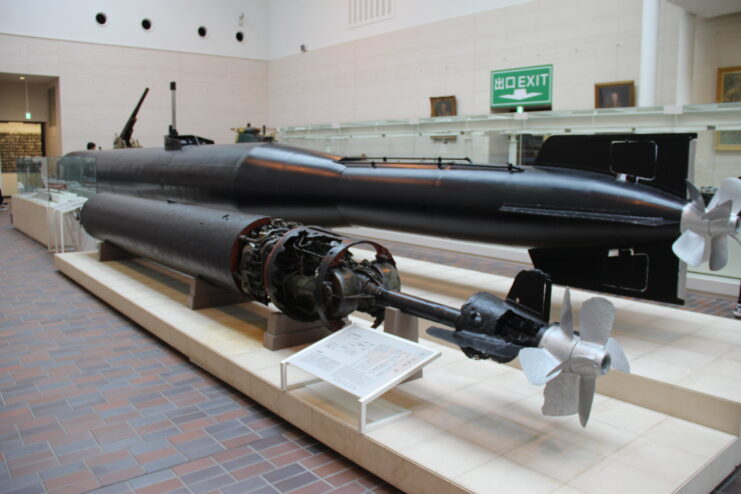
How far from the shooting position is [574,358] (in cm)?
263

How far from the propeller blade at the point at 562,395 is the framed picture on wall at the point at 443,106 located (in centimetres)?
1197

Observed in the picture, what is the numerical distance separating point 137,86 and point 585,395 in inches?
761

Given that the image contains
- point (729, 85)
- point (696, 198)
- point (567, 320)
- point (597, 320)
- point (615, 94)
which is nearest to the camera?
point (597, 320)

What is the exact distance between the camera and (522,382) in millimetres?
3881

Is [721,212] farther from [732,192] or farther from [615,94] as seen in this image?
[615,94]

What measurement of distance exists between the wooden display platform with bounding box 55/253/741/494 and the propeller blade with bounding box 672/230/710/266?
70cm

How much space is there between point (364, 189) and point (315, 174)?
0.78 meters

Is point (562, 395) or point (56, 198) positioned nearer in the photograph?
point (562, 395)

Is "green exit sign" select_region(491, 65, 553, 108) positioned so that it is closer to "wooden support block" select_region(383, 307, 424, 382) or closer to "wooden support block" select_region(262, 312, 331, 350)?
"wooden support block" select_region(262, 312, 331, 350)

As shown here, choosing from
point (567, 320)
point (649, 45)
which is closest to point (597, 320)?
point (567, 320)

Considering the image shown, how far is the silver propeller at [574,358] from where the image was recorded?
257 cm

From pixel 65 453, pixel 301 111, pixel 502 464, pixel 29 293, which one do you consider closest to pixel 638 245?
pixel 502 464

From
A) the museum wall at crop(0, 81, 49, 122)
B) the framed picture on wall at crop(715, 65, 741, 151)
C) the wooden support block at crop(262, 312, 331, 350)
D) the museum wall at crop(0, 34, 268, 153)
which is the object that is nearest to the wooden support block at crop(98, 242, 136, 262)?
the wooden support block at crop(262, 312, 331, 350)

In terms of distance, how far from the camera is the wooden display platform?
9.14 ft
